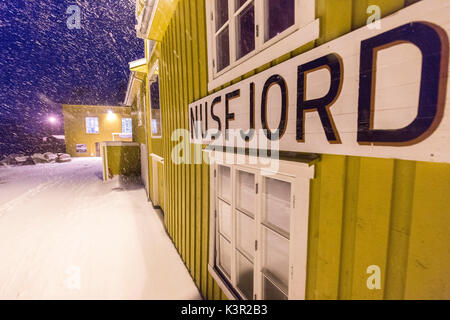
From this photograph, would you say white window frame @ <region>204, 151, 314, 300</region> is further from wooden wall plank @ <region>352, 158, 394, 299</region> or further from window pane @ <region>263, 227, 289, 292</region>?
wooden wall plank @ <region>352, 158, 394, 299</region>

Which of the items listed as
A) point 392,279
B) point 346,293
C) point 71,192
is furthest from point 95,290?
point 71,192

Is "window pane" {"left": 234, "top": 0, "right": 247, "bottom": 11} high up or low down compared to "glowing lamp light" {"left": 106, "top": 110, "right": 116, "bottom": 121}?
down

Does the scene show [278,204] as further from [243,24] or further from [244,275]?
[243,24]

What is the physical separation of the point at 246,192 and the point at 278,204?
0.48 metres

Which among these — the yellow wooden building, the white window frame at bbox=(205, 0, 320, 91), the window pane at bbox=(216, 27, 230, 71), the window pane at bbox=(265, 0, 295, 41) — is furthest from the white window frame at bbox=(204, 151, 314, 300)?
the window pane at bbox=(265, 0, 295, 41)

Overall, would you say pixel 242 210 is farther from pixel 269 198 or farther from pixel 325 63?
pixel 325 63

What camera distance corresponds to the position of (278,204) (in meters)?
1.79

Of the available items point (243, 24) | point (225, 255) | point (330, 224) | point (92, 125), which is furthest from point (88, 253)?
point (92, 125)

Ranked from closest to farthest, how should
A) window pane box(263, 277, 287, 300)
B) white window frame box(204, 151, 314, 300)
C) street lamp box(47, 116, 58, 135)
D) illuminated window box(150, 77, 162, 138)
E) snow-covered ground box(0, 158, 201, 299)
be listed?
white window frame box(204, 151, 314, 300) → window pane box(263, 277, 287, 300) → snow-covered ground box(0, 158, 201, 299) → illuminated window box(150, 77, 162, 138) → street lamp box(47, 116, 58, 135)

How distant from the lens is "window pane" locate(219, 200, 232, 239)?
2.55 metres

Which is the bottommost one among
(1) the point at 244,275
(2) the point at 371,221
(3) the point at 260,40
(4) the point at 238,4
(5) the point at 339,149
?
(1) the point at 244,275

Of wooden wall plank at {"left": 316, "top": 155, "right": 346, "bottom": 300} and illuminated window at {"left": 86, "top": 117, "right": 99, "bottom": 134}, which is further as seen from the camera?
illuminated window at {"left": 86, "top": 117, "right": 99, "bottom": 134}

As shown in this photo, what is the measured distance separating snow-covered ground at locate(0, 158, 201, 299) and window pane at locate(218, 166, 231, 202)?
188 cm

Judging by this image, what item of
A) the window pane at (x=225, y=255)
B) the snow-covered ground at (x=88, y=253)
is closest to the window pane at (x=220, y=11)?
the window pane at (x=225, y=255)
